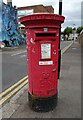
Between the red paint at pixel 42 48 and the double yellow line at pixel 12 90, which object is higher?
the red paint at pixel 42 48

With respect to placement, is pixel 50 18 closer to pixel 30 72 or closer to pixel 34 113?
pixel 30 72

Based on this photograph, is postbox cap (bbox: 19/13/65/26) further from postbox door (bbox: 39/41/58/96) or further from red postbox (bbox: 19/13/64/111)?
postbox door (bbox: 39/41/58/96)

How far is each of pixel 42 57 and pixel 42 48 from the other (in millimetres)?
177

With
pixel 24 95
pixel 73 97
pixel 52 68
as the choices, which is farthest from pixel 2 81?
pixel 52 68

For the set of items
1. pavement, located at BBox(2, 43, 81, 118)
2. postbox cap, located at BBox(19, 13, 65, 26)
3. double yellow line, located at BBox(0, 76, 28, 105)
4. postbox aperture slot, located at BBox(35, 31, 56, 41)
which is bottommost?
pavement, located at BBox(2, 43, 81, 118)

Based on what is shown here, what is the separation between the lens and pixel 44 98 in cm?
469

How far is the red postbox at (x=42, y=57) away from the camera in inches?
177

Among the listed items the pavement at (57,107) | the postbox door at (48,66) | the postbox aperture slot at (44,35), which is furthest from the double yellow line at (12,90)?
the postbox aperture slot at (44,35)

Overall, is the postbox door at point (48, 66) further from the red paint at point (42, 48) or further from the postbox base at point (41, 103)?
the postbox base at point (41, 103)

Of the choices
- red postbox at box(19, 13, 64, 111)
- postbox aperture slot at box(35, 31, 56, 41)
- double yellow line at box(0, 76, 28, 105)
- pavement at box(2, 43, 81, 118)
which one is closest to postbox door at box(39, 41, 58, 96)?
red postbox at box(19, 13, 64, 111)

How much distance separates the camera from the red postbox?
4.49 metres

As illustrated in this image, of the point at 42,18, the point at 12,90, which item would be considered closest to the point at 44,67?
the point at 42,18

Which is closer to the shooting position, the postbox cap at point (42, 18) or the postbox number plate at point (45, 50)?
the postbox cap at point (42, 18)

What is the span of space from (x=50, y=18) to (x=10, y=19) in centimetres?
3562
